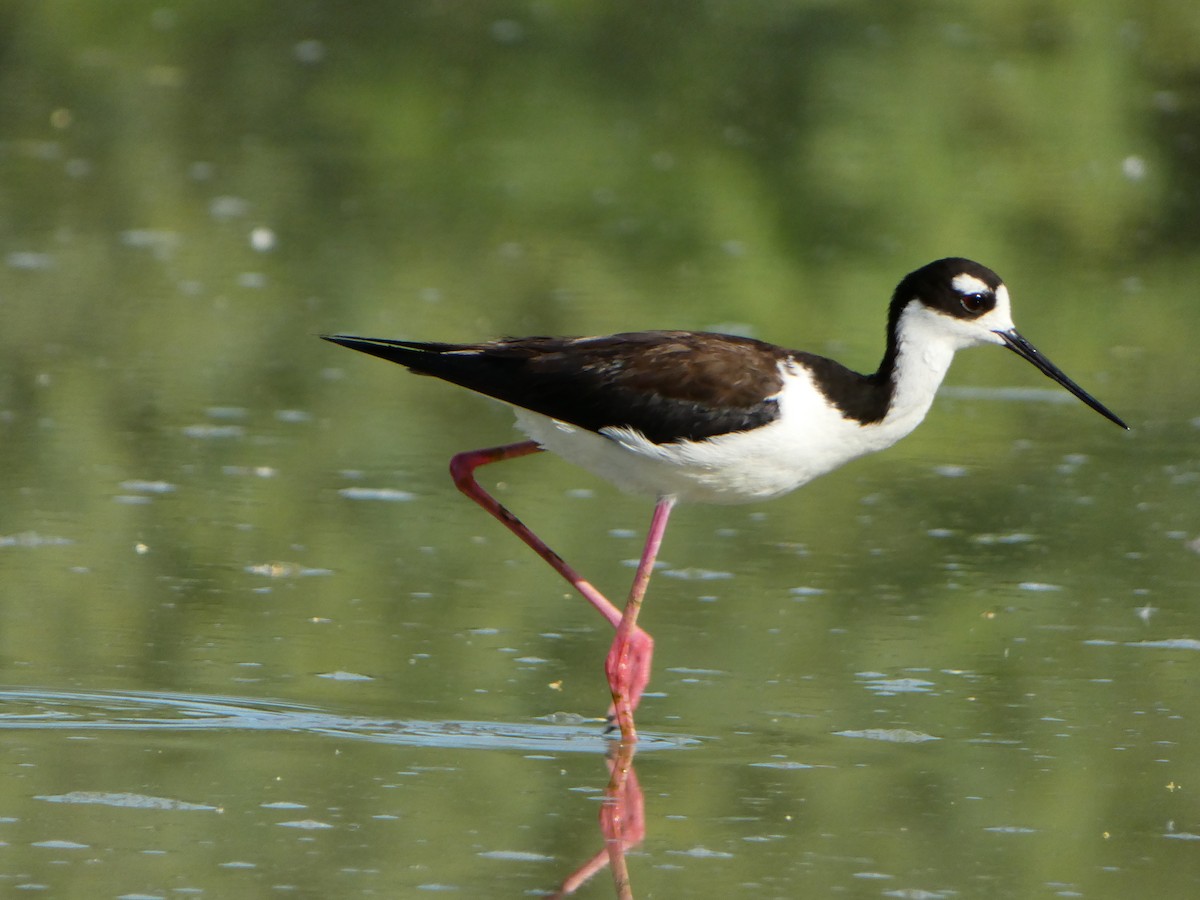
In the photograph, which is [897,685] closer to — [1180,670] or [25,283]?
[1180,670]

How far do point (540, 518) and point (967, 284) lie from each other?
203cm

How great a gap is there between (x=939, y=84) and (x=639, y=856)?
47.6 ft

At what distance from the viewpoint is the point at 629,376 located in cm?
664

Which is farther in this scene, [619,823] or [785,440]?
[785,440]

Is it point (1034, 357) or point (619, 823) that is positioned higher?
point (1034, 357)

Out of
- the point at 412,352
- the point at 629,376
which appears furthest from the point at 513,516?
the point at 629,376

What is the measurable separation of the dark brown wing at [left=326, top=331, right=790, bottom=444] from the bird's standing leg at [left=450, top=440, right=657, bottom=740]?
36 cm

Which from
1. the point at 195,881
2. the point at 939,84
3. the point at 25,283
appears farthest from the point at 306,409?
the point at 939,84

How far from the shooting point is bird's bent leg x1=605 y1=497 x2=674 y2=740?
6156mm

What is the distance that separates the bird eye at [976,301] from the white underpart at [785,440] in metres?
0.02

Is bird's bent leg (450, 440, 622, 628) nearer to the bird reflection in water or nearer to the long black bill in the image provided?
the bird reflection in water

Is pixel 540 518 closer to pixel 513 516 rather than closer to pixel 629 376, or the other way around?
pixel 513 516

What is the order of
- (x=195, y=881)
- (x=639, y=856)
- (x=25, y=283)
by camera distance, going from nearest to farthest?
(x=195, y=881) < (x=639, y=856) < (x=25, y=283)

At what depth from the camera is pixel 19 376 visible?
31.3 ft
